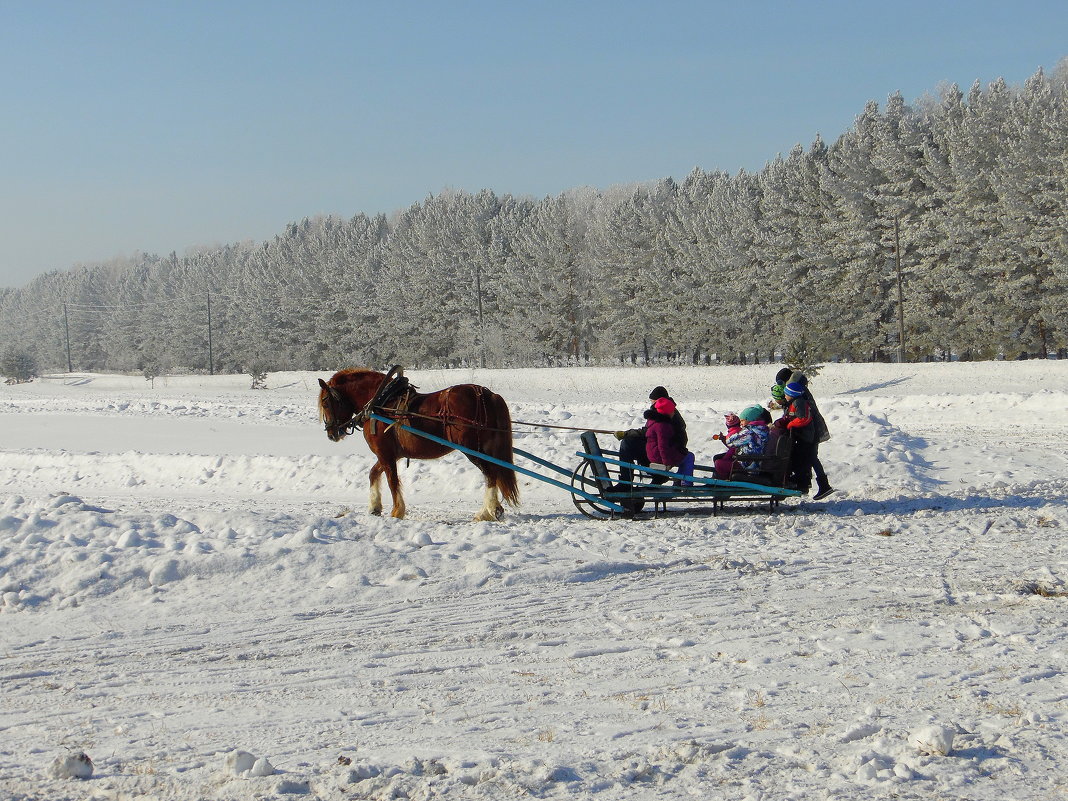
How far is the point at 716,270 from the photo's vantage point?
5856 cm

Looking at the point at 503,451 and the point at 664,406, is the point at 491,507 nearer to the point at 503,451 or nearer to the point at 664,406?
the point at 503,451

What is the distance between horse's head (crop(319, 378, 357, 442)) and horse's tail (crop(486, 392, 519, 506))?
1861 millimetres

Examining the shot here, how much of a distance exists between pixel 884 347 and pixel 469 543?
45.4 m

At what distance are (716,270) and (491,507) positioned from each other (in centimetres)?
4946

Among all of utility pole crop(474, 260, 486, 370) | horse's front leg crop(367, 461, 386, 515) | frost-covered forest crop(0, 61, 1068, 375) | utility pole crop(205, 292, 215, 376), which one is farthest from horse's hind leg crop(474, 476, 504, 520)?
utility pole crop(205, 292, 215, 376)

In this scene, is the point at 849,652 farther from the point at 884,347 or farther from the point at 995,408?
the point at 884,347

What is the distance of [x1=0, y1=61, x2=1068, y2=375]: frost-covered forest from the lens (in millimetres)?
44594

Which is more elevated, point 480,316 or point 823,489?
point 480,316

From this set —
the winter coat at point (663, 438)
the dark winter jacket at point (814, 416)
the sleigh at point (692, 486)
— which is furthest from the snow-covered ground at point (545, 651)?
the winter coat at point (663, 438)

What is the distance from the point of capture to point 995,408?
959 inches

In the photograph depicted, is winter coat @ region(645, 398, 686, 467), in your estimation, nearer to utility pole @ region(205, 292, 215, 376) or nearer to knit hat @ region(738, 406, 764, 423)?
knit hat @ region(738, 406, 764, 423)

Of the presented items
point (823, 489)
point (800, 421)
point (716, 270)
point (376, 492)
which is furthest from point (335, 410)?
point (716, 270)

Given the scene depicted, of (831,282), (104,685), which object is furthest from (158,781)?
(831,282)

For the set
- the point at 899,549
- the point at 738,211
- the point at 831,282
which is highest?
the point at 738,211
